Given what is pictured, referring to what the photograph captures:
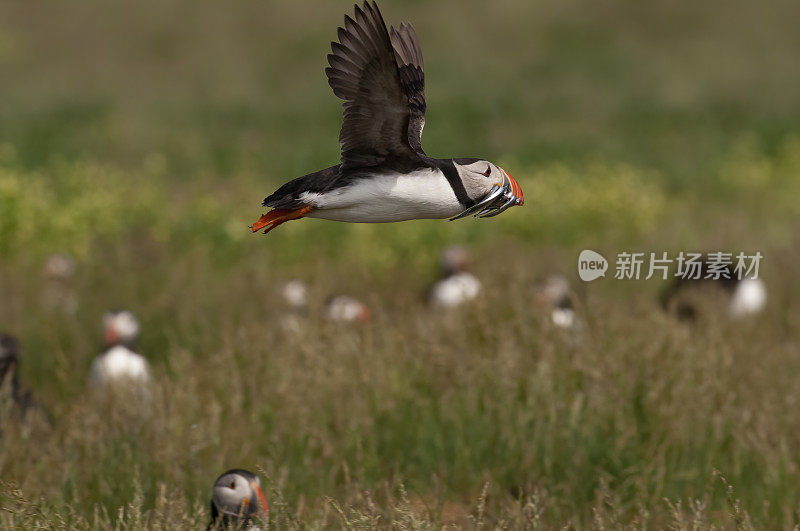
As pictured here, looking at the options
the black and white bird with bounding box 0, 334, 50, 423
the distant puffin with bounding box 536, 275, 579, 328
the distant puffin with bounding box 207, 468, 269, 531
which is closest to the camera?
the distant puffin with bounding box 207, 468, 269, 531

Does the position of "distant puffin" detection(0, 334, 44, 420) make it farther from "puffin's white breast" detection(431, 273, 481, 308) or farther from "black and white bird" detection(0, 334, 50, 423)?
"puffin's white breast" detection(431, 273, 481, 308)

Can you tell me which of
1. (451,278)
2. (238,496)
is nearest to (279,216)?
(238,496)

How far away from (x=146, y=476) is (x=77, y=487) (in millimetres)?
339

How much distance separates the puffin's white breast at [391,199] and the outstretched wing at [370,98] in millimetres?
75

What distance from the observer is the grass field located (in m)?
4.58

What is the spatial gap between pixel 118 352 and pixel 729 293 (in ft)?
18.6

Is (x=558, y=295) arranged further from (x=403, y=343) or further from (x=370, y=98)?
(x=370, y=98)

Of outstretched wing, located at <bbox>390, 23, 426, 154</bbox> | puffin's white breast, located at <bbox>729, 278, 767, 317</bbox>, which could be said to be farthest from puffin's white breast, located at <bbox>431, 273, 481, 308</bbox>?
outstretched wing, located at <bbox>390, 23, 426, 154</bbox>

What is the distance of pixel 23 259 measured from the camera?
841 cm

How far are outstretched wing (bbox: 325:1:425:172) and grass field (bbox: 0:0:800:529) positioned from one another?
5.13ft

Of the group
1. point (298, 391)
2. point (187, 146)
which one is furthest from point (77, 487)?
point (187, 146)

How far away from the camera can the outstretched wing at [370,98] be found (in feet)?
5.44

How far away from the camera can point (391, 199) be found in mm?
1691

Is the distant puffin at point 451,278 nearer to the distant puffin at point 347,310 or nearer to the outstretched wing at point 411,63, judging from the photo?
the distant puffin at point 347,310
